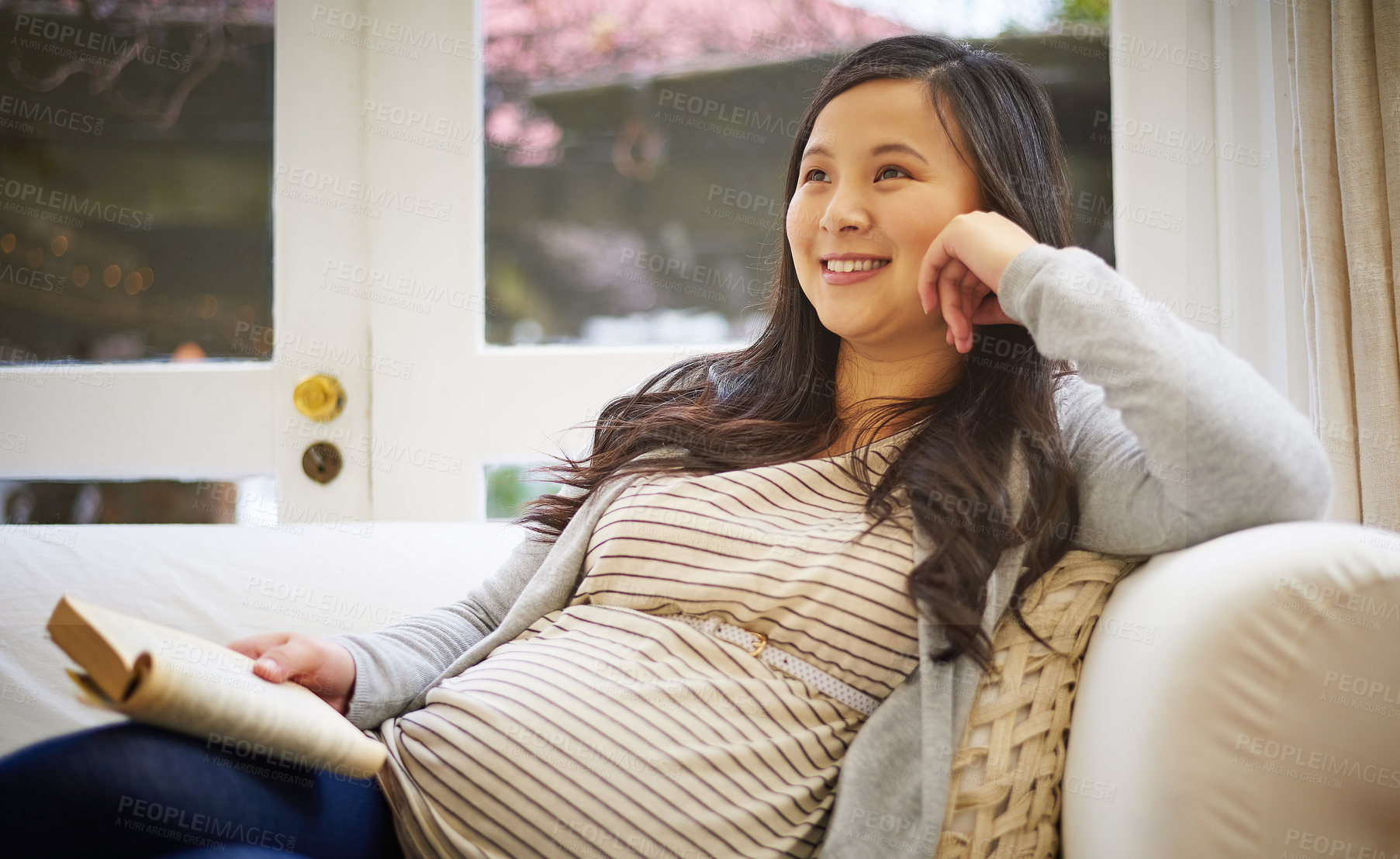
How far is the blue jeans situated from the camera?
659 millimetres

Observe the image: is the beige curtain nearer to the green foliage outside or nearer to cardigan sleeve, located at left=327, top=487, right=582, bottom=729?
cardigan sleeve, located at left=327, top=487, right=582, bottom=729

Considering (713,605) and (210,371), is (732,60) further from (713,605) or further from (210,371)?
(713,605)

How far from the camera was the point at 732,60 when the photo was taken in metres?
1.84

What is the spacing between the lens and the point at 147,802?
2.22 ft

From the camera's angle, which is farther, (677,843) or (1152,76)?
(1152,76)

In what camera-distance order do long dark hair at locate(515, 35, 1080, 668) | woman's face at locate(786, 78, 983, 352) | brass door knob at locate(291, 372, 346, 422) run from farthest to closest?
brass door knob at locate(291, 372, 346, 422) < woman's face at locate(786, 78, 983, 352) < long dark hair at locate(515, 35, 1080, 668)

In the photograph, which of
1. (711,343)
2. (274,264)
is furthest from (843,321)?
(274,264)

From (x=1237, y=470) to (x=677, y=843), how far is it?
1.77 ft

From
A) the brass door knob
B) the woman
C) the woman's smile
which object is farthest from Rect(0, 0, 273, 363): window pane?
the woman's smile

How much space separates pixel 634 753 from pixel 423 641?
315 mm

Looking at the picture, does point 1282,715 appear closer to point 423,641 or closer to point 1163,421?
point 1163,421

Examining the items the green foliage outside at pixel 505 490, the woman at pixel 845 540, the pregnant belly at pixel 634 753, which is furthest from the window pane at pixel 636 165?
the pregnant belly at pixel 634 753

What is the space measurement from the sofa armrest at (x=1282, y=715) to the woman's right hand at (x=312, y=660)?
682mm

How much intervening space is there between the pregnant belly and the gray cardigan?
5 cm
